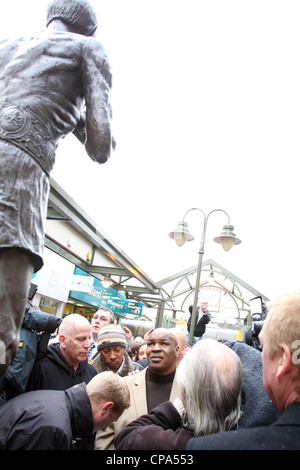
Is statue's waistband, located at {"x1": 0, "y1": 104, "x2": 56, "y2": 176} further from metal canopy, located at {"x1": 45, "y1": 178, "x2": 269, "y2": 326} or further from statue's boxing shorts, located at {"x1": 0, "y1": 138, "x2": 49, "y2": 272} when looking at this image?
metal canopy, located at {"x1": 45, "y1": 178, "x2": 269, "y2": 326}

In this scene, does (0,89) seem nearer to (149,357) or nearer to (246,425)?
(246,425)

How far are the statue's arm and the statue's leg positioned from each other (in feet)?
2.10

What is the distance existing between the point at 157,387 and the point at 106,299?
449 inches

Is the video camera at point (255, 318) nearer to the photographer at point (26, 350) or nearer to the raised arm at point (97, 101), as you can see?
the photographer at point (26, 350)

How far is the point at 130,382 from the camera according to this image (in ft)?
8.78

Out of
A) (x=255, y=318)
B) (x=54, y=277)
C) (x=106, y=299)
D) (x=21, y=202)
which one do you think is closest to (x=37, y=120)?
(x=21, y=202)

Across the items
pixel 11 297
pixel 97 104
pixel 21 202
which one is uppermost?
pixel 97 104

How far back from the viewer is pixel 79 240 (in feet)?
39.9

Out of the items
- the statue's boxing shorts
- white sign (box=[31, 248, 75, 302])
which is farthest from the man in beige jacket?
white sign (box=[31, 248, 75, 302])

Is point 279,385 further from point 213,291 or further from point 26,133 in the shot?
Result: point 213,291

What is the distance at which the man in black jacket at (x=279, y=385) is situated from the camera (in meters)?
1.01

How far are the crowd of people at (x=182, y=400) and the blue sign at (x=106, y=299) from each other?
8.12 meters
